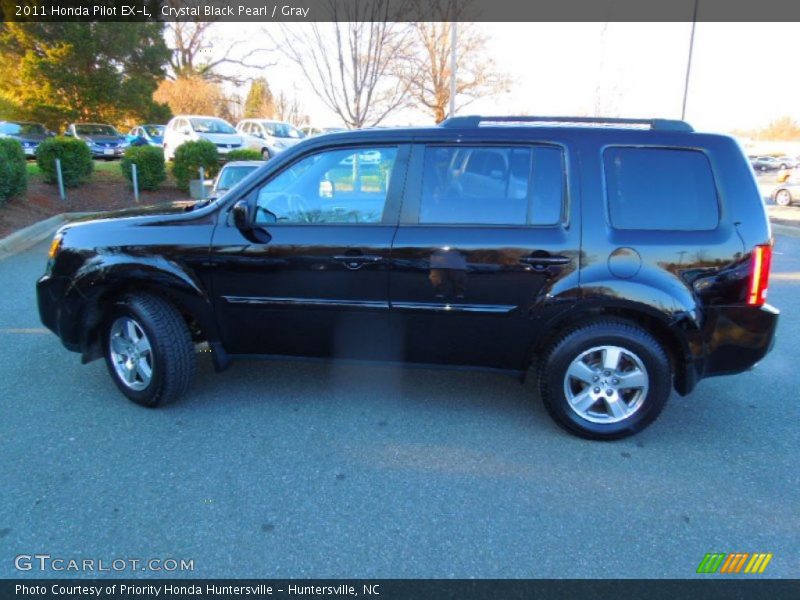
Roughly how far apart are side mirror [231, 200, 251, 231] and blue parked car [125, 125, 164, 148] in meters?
26.8

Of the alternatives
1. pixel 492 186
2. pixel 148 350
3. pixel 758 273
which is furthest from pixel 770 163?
pixel 148 350

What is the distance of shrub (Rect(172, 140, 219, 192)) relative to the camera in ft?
49.0

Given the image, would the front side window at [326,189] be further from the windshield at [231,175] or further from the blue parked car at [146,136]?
the blue parked car at [146,136]

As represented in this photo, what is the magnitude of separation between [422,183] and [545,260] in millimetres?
870

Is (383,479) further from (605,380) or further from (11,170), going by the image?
(11,170)

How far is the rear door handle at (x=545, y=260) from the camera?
3045 millimetres

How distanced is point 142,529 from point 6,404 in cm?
188

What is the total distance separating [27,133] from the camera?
2250cm

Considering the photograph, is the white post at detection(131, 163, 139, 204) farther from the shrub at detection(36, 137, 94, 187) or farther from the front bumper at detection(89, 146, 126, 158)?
the front bumper at detection(89, 146, 126, 158)

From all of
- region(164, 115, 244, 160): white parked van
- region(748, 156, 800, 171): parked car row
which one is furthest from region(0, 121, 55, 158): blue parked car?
region(748, 156, 800, 171): parked car row

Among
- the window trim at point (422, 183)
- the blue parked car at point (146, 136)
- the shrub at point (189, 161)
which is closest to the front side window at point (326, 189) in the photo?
the window trim at point (422, 183)

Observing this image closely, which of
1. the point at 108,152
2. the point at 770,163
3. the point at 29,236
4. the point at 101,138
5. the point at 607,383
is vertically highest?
the point at 770,163

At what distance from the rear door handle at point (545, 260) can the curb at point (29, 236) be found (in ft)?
22.9
